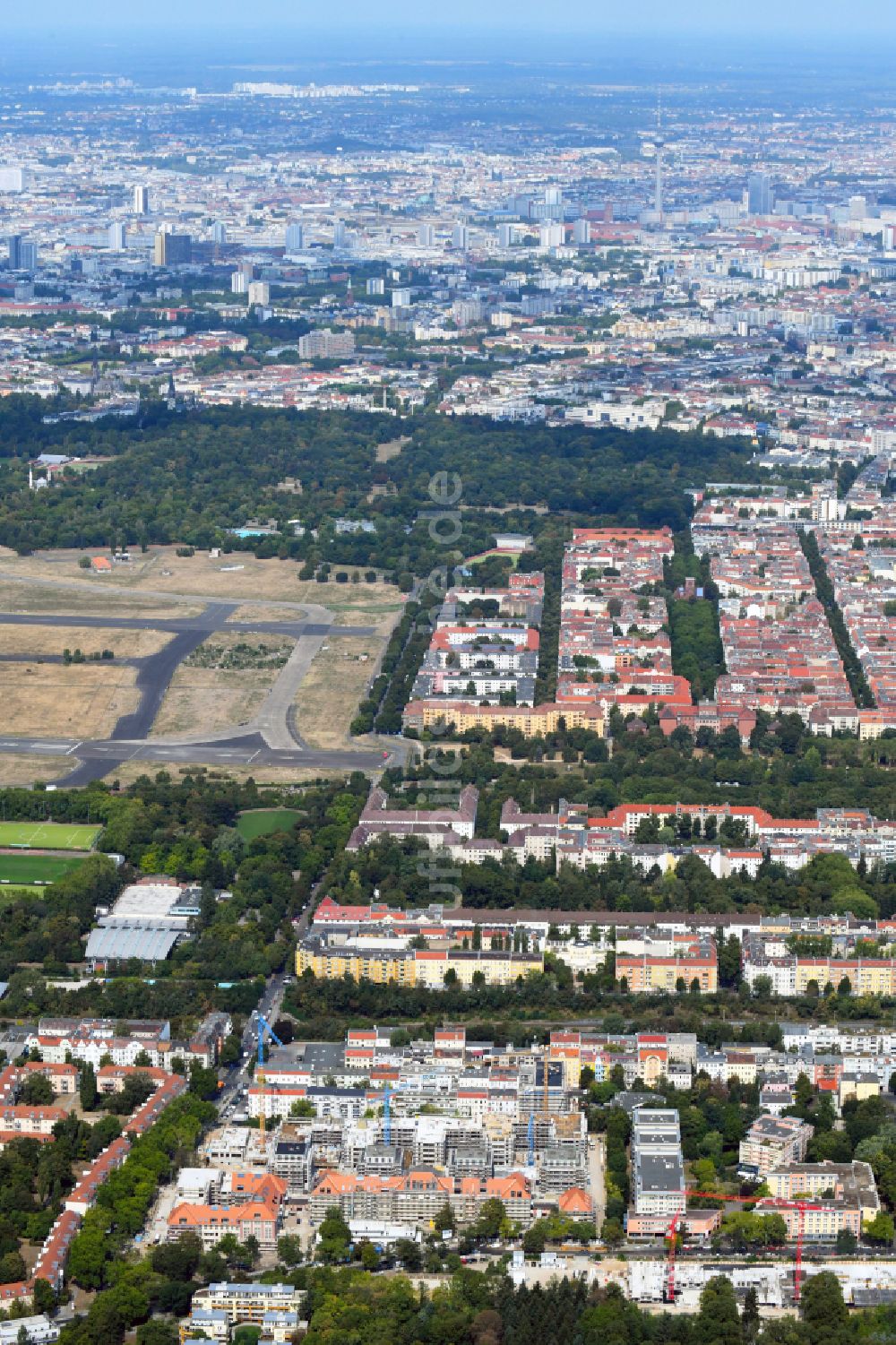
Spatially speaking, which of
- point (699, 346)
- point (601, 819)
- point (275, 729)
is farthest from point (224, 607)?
point (699, 346)

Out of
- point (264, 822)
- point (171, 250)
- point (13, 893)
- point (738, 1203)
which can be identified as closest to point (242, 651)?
point (264, 822)

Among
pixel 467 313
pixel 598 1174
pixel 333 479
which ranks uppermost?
pixel 598 1174

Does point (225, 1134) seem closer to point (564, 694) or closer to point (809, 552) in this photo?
point (564, 694)

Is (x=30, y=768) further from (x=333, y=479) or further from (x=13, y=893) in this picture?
(x=333, y=479)

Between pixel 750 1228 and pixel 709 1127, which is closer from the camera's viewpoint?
pixel 750 1228

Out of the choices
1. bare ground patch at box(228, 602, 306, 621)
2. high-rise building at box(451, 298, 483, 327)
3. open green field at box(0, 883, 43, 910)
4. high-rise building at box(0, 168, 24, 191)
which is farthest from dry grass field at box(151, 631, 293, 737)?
high-rise building at box(0, 168, 24, 191)

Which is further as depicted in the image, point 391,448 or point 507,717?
point 391,448
